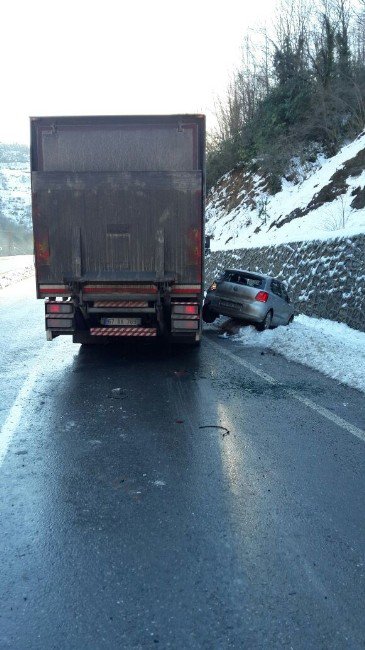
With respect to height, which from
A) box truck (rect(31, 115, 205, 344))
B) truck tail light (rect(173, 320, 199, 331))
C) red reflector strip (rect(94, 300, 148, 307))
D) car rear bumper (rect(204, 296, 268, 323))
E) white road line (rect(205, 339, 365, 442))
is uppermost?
box truck (rect(31, 115, 205, 344))

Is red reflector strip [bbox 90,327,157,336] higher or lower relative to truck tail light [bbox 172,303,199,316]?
lower

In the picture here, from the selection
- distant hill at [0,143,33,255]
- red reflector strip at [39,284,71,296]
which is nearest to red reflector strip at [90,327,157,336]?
red reflector strip at [39,284,71,296]

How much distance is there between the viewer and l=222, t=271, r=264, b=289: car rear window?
44.5ft

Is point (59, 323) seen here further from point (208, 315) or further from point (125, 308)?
point (208, 315)

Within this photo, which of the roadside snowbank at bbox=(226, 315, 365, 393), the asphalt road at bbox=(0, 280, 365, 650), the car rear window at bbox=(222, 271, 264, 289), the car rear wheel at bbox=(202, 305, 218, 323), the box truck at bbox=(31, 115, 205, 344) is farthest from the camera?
the car rear wheel at bbox=(202, 305, 218, 323)

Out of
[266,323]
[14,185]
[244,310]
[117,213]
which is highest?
[14,185]

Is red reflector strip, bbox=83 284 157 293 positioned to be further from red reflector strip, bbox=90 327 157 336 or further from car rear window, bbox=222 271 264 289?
car rear window, bbox=222 271 264 289

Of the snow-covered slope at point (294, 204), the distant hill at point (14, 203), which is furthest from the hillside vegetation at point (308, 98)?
the distant hill at point (14, 203)

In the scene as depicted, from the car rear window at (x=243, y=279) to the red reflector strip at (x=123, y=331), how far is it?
16.5ft

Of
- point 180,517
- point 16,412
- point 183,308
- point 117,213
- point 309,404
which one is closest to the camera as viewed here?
point 180,517

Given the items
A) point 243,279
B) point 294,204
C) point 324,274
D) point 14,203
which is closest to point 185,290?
point 243,279

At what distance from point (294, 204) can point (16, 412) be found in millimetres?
23565

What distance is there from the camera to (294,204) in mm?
27250

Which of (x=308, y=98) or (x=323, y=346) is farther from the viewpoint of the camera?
(x=308, y=98)
